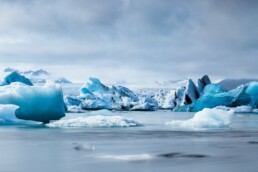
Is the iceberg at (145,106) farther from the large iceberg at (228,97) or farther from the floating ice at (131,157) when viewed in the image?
the floating ice at (131,157)

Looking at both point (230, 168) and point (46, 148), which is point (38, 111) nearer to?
point (46, 148)

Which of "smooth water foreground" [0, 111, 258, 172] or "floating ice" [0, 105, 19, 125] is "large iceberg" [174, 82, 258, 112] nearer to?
"floating ice" [0, 105, 19, 125]

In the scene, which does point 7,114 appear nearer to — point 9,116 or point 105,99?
point 9,116

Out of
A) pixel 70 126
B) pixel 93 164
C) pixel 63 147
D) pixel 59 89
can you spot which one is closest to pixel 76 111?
pixel 59 89

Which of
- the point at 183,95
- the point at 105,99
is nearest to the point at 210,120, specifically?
the point at 183,95

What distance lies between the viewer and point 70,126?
22.2 m

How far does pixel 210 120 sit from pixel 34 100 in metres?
9.95

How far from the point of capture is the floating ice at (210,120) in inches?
924

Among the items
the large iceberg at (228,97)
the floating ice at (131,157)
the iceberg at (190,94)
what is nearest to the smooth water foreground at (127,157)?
the floating ice at (131,157)

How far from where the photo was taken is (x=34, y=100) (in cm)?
2461

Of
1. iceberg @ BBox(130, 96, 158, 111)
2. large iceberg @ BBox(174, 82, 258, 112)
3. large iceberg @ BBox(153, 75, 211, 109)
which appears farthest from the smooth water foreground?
iceberg @ BBox(130, 96, 158, 111)

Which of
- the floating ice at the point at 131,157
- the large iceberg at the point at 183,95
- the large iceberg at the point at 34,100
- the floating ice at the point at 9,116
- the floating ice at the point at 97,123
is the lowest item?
the floating ice at the point at 131,157

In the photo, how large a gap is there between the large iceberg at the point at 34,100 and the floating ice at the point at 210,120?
750 cm

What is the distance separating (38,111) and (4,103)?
1960mm
